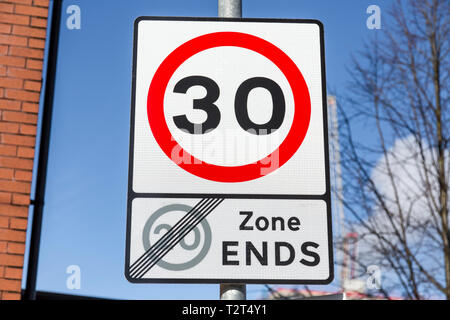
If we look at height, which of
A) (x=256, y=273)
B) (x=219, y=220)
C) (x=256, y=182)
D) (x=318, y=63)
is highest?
(x=318, y=63)

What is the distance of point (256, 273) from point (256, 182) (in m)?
0.30

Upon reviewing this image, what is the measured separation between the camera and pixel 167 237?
2.00 metres

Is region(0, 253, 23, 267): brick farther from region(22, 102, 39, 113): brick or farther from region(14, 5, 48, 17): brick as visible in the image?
region(14, 5, 48, 17): brick

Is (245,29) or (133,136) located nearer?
(133,136)

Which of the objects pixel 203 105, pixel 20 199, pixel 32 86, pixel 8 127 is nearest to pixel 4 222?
pixel 20 199

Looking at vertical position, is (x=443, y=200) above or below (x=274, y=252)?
above

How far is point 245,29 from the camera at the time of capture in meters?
2.29

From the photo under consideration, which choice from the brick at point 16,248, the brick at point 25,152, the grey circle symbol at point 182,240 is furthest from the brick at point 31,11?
the grey circle symbol at point 182,240

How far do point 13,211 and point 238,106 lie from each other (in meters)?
3.60

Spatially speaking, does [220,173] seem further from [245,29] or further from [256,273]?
[245,29]

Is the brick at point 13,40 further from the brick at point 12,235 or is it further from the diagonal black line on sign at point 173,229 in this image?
the diagonal black line on sign at point 173,229
